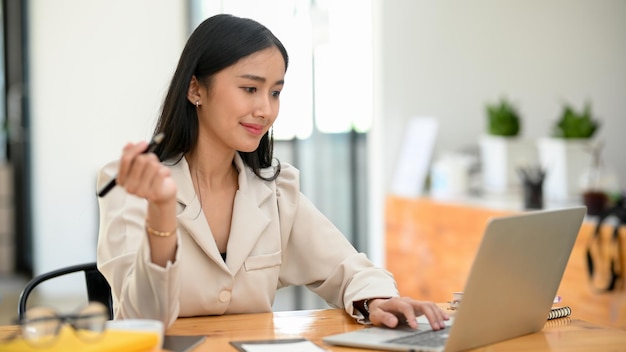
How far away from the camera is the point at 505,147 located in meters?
4.33

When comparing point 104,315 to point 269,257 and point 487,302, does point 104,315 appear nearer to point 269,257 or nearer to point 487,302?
point 487,302

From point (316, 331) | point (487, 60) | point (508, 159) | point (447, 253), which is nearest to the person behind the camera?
point (316, 331)

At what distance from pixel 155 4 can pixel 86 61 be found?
0.60 meters

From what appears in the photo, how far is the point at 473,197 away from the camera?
14.3 ft

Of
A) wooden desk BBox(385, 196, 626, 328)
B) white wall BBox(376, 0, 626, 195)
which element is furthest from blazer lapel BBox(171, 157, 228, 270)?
white wall BBox(376, 0, 626, 195)

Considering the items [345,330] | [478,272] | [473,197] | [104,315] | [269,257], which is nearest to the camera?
[104,315]

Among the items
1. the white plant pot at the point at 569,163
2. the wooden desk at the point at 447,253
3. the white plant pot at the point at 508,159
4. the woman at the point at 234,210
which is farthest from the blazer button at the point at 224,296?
the white plant pot at the point at 508,159

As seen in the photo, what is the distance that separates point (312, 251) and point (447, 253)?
224cm

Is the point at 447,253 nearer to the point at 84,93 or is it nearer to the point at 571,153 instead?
the point at 571,153

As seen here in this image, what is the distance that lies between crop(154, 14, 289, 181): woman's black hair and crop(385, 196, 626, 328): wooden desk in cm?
178

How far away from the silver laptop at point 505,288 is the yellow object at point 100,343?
1.17 ft

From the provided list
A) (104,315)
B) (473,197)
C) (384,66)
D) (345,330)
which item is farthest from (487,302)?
(384,66)

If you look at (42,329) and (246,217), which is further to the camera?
(246,217)

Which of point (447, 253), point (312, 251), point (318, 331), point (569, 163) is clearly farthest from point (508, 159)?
point (318, 331)
